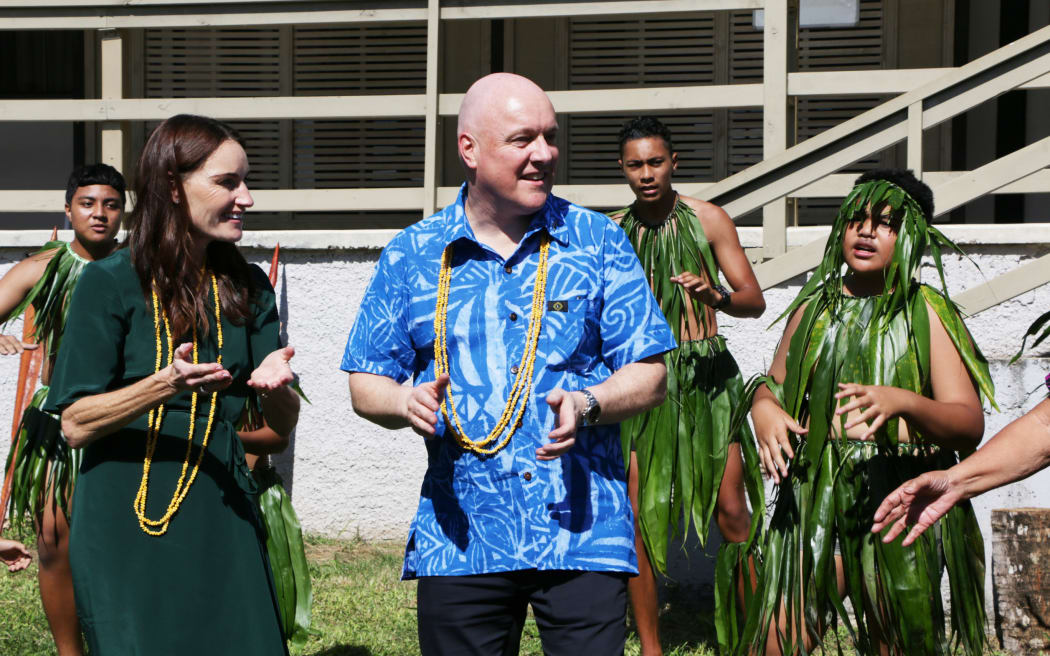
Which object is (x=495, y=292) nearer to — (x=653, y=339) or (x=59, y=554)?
(x=653, y=339)

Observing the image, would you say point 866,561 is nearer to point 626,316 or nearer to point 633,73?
point 626,316

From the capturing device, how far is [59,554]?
5371 millimetres

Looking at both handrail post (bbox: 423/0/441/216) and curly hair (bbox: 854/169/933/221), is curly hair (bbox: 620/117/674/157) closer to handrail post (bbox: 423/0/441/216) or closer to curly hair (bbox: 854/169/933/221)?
curly hair (bbox: 854/169/933/221)

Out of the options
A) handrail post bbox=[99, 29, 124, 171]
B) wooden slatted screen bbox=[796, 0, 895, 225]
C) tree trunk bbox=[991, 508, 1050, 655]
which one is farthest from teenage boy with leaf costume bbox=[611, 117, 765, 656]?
wooden slatted screen bbox=[796, 0, 895, 225]

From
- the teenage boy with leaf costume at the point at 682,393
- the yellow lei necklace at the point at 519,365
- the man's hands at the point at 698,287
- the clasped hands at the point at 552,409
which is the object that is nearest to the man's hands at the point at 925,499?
the clasped hands at the point at 552,409

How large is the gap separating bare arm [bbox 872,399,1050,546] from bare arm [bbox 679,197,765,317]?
8.10 feet

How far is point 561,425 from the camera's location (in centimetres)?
290

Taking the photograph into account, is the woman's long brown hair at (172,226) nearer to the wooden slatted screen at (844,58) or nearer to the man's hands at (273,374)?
the man's hands at (273,374)

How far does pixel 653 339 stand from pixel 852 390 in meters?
0.67

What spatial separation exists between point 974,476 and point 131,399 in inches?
78.8

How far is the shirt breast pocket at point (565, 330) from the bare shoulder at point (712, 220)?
2795 mm

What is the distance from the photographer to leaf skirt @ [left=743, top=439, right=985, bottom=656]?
13.8 ft

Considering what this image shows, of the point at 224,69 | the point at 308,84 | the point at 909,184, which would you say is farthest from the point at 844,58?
the point at 909,184

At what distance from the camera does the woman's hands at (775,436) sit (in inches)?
159
